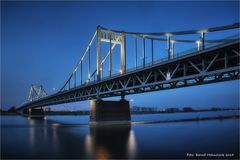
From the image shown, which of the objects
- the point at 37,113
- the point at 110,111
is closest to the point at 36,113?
the point at 37,113

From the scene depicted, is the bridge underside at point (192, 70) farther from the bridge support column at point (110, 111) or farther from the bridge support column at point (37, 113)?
the bridge support column at point (37, 113)

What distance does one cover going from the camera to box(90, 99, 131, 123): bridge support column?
5116 centimetres

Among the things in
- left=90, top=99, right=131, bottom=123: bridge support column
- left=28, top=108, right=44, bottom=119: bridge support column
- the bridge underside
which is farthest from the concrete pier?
the bridge underside

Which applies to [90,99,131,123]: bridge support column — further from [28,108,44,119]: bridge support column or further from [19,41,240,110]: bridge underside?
[28,108,44,119]: bridge support column

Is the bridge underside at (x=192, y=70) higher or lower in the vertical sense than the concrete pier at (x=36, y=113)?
higher

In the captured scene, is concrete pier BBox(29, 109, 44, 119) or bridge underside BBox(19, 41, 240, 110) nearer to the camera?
→ bridge underside BBox(19, 41, 240, 110)

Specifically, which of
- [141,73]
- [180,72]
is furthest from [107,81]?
[180,72]

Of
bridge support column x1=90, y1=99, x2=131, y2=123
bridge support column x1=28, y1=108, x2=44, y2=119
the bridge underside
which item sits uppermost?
the bridge underside

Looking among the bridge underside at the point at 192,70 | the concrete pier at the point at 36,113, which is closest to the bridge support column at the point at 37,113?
the concrete pier at the point at 36,113

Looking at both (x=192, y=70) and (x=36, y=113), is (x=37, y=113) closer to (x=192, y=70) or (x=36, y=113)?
(x=36, y=113)

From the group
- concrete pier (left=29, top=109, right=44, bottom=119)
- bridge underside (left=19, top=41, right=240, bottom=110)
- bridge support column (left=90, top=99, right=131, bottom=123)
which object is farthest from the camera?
concrete pier (left=29, top=109, right=44, bottom=119)

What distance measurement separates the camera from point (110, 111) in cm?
5194

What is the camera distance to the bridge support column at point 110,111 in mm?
51156

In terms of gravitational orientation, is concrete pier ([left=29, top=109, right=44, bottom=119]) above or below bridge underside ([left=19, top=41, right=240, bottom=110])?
below
